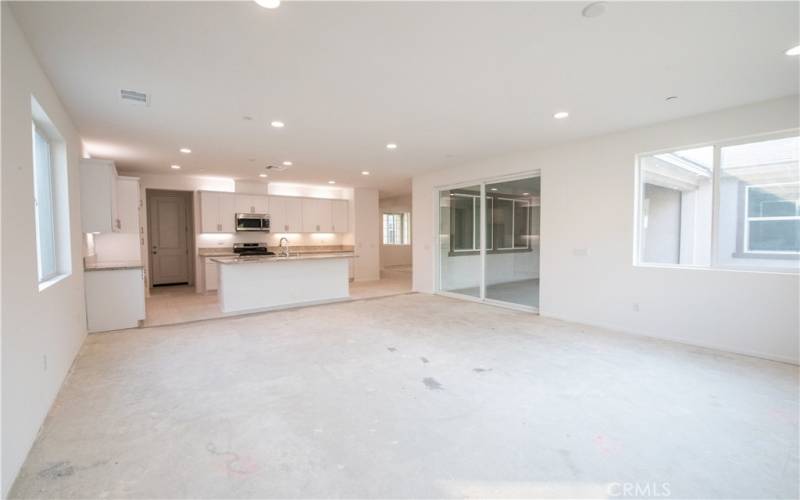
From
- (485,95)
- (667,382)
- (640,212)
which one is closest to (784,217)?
(640,212)

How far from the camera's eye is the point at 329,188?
32.7 ft

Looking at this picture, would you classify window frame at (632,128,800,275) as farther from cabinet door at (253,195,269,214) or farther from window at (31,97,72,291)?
cabinet door at (253,195,269,214)

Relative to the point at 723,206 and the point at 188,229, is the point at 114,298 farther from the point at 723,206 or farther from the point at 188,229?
the point at 723,206

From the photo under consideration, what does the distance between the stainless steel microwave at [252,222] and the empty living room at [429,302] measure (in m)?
1.68

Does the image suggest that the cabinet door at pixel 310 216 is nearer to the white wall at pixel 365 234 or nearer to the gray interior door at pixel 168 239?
the white wall at pixel 365 234

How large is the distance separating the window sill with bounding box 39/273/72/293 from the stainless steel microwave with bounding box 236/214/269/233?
4.53m

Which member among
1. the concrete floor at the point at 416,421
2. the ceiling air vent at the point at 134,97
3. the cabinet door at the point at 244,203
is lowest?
the concrete floor at the point at 416,421

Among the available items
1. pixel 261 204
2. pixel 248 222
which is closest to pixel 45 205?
pixel 248 222

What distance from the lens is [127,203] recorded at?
5473 mm

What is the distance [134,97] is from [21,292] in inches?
83.9

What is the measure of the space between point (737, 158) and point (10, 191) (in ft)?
20.6

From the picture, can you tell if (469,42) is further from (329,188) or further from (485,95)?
(329,188)

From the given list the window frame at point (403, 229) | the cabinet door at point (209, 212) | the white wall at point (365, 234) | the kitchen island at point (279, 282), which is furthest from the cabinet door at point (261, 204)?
the window frame at point (403, 229)

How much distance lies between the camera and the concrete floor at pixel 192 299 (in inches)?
218
